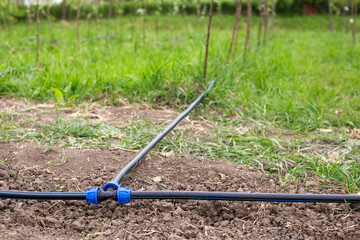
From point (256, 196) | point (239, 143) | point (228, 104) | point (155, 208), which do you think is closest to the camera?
point (256, 196)

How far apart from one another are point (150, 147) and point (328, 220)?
2.84 feet

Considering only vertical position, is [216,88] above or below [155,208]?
above

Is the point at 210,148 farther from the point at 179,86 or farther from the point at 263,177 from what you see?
the point at 179,86

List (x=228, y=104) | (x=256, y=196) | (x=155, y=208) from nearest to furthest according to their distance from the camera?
(x=256, y=196)
(x=155, y=208)
(x=228, y=104)

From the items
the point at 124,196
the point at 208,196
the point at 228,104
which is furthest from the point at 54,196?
the point at 228,104

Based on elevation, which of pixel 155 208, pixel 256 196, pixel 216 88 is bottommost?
pixel 155 208

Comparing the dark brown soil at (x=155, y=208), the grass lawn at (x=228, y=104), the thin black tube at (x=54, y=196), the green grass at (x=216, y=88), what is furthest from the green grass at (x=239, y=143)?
the thin black tube at (x=54, y=196)

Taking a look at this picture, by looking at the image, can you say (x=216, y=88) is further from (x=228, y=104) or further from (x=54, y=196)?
(x=54, y=196)

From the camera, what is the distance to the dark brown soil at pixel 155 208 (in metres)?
1.14

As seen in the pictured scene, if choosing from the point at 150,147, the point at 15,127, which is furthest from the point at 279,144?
the point at 15,127

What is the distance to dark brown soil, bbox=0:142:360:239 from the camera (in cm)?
114

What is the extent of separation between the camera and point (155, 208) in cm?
127

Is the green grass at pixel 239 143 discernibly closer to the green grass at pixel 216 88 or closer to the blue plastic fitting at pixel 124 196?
the green grass at pixel 216 88

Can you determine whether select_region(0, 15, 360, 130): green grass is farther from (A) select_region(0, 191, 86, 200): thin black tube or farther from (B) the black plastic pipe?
(A) select_region(0, 191, 86, 200): thin black tube
